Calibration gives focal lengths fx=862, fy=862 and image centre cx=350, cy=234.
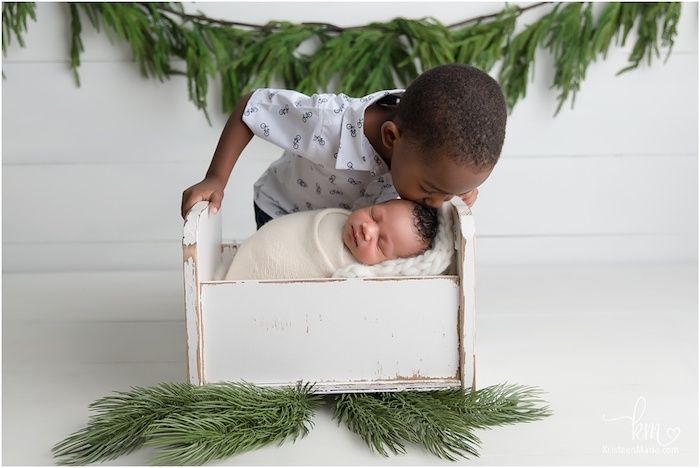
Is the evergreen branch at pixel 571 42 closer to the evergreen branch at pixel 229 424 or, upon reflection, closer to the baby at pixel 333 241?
the baby at pixel 333 241

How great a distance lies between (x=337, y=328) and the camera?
1045mm

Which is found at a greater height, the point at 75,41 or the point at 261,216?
the point at 75,41

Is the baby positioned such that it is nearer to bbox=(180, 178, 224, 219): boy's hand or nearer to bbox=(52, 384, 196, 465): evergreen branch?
bbox=(180, 178, 224, 219): boy's hand

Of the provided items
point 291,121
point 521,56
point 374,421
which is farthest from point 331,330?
point 521,56

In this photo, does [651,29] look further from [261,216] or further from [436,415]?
[436,415]

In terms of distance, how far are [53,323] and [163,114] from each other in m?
0.52

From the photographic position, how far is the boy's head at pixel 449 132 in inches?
40.4

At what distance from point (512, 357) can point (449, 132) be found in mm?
429

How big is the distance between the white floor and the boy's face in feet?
0.93

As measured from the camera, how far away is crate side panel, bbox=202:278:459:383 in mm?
1031

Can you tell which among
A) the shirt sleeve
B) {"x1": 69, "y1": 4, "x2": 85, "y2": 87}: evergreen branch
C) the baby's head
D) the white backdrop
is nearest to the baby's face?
the baby's head

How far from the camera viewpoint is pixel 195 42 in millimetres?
1684

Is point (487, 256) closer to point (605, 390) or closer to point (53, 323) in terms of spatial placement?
point (605, 390)

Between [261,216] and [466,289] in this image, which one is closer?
[466,289]
